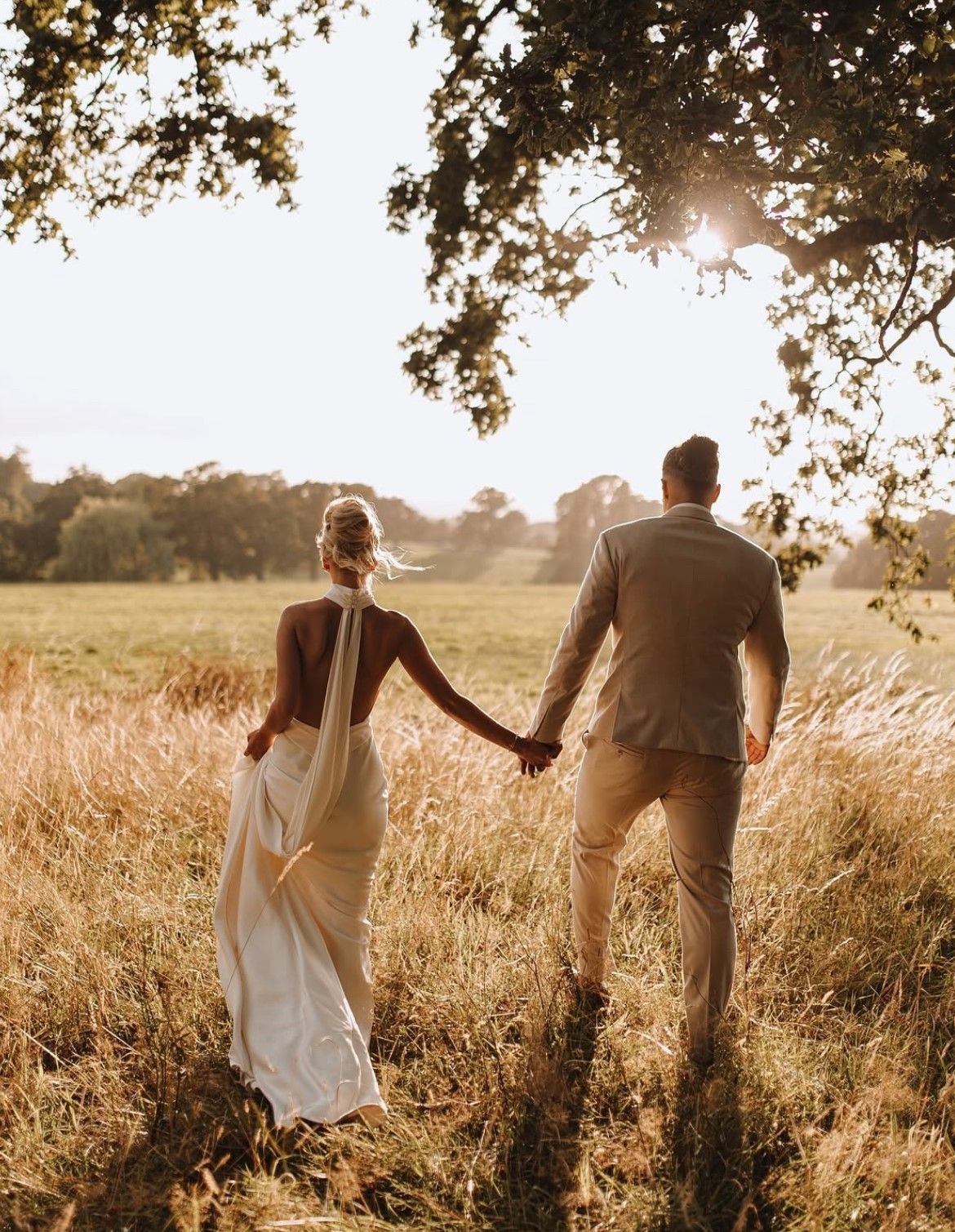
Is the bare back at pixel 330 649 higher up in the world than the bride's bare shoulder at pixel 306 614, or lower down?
lower down

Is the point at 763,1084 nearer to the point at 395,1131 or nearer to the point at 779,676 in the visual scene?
the point at 395,1131

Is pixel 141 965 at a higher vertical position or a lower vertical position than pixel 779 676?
lower

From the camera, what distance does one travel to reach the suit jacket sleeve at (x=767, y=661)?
14.2ft

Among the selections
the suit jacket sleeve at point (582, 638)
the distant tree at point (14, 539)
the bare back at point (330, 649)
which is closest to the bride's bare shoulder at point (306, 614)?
Answer: the bare back at point (330, 649)

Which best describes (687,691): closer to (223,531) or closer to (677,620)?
(677,620)

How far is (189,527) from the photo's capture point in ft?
247

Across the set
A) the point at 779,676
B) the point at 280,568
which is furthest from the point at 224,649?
the point at 280,568

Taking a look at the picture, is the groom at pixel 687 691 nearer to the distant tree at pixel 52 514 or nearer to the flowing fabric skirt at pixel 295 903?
the flowing fabric skirt at pixel 295 903

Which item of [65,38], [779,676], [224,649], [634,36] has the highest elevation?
[65,38]

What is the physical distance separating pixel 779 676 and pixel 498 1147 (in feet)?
7.79

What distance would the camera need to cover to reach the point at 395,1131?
3.55 meters

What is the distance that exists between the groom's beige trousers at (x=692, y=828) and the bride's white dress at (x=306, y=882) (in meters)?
1.02

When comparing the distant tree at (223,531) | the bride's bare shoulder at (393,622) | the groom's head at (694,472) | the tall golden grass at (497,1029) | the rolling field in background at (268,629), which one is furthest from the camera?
the distant tree at (223,531)

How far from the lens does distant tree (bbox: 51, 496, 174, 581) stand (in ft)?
229
